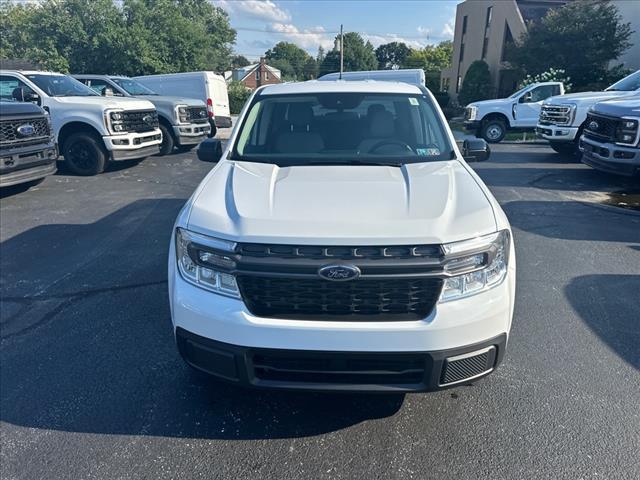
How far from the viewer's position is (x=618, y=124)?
24.8 feet

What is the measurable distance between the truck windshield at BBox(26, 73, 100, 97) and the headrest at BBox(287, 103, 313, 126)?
25.8 ft

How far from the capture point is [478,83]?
1227 inches

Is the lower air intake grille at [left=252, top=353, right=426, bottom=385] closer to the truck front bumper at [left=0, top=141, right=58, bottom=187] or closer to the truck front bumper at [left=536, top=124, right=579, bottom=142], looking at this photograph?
the truck front bumper at [left=0, top=141, right=58, bottom=187]

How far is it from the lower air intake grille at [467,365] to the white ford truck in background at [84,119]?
8.93m

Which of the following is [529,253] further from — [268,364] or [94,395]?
[94,395]

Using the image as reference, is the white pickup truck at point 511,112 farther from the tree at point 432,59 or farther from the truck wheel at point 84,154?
the tree at point 432,59

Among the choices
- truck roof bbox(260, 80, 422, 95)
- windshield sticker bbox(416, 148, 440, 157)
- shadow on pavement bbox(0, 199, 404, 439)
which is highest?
truck roof bbox(260, 80, 422, 95)

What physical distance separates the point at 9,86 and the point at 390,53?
101433 millimetres

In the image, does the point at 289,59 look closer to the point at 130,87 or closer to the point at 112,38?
the point at 112,38

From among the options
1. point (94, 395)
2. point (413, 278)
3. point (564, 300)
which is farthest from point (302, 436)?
point (564, 300)

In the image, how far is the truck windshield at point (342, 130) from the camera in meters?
3.36

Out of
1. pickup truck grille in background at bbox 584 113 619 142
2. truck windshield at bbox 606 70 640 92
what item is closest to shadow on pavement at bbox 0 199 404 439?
pickup truck grille in background at bbox 584 113 619 142

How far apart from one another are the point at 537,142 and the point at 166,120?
11.3m

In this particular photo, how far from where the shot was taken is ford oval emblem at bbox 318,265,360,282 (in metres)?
2.14
